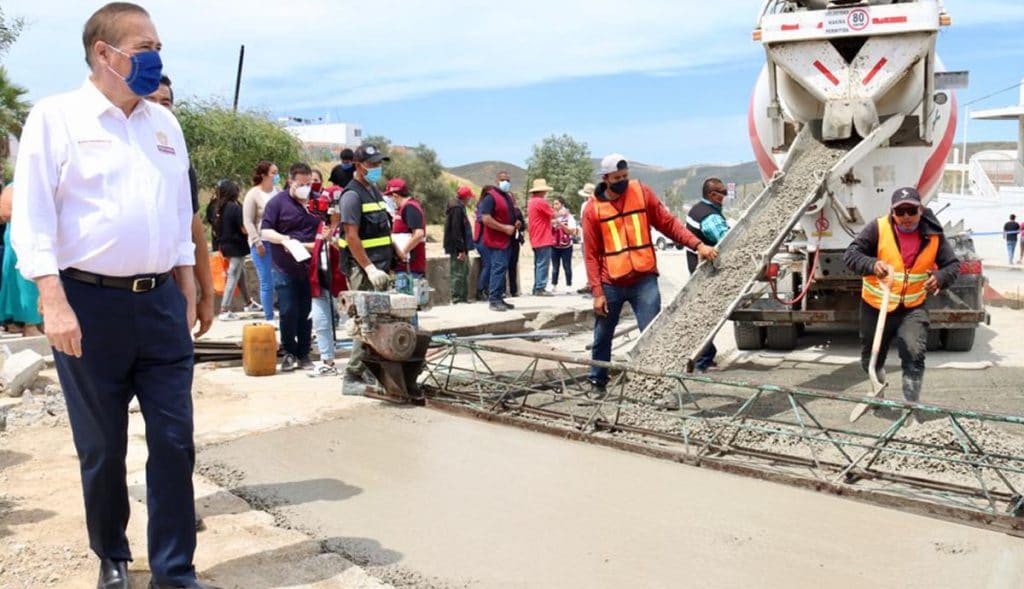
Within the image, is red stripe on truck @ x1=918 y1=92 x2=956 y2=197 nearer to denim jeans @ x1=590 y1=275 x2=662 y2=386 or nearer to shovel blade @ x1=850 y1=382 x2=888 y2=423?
shovel blade @ x1=850 y1=382 x2=888 y2=423

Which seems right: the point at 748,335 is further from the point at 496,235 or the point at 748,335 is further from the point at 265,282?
the point at 265,282

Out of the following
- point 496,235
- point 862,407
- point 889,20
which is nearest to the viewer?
point 862,407

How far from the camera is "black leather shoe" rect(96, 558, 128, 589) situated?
11.1 ft

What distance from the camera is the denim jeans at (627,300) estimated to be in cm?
698

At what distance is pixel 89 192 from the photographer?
3182 millimetres

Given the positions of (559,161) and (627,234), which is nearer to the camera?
(627,234)

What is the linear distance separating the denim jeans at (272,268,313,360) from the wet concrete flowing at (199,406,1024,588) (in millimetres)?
2424

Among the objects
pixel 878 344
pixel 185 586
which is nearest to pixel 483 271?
pixel 878 344

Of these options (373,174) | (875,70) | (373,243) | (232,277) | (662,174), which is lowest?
(232,277)

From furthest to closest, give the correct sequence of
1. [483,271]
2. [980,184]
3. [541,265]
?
[980,184] → [541,265] → [483,271]

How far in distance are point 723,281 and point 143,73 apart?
16.5ft

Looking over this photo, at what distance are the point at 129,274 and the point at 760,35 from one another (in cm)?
629

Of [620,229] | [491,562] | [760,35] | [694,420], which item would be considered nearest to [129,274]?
[491,562]

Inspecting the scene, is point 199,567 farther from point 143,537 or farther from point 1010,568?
point 1010,568
